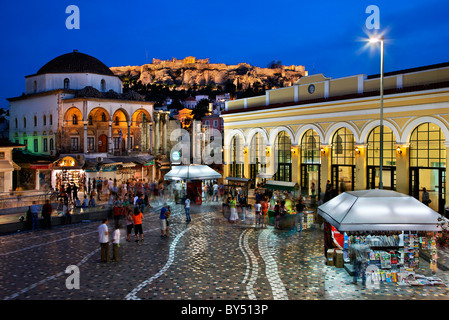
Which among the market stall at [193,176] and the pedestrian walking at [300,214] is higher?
the market stall at [193,176]

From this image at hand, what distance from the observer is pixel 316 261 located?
12.7 m

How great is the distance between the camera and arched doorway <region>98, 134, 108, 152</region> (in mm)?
46844

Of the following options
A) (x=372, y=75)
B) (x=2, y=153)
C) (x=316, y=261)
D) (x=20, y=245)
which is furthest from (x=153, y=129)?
(x=316, y=261)

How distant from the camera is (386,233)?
1166 centimetres

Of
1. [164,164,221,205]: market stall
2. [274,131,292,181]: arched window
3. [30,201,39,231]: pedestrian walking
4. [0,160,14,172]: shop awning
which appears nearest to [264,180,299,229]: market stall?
[164,164,221,205]: market stall

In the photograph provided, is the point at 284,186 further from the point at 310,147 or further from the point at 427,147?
the point at 427,147

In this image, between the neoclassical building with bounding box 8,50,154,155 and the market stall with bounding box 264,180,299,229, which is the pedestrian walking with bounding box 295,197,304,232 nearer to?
the market stall with bounding box 264,180,299,229

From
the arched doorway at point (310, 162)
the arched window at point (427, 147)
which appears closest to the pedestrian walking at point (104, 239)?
the arched doorway at point (310, 162)

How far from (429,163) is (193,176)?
1404 centimetres

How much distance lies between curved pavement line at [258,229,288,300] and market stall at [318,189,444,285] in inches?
73.4

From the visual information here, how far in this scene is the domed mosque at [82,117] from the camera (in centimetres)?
4131

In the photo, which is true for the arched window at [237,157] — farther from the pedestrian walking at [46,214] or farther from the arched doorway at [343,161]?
the pedestrian walking at [46,214]

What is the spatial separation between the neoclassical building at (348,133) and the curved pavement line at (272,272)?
1110 centimetres
